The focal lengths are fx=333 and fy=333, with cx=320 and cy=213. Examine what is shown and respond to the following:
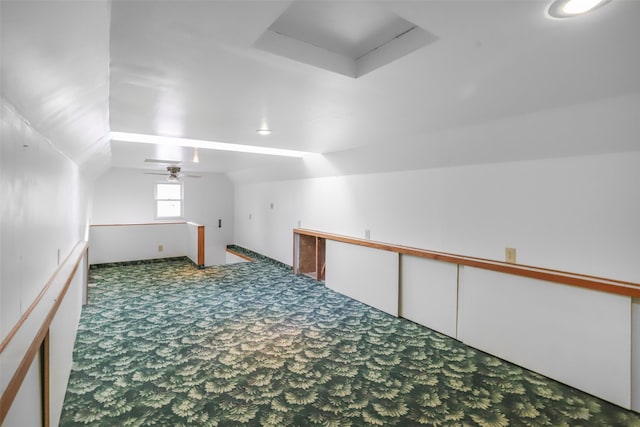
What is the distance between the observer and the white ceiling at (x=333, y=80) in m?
1.20

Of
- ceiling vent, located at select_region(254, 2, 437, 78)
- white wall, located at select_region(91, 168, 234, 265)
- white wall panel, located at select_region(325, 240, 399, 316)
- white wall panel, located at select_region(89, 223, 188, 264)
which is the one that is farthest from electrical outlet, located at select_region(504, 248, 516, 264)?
white wall, located at select_region(91, 168, 234, 265)

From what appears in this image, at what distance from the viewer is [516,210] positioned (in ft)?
9.95

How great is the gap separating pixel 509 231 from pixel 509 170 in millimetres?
565

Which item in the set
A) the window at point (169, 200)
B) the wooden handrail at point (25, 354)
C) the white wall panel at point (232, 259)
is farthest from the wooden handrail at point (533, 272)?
the window at point (169, 200)

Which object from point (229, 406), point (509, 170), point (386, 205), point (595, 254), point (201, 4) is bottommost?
point (229, 406)

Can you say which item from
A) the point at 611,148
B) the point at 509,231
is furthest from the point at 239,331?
the point at 611,148

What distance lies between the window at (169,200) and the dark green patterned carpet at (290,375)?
13.1 feet

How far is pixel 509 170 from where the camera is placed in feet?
10.0

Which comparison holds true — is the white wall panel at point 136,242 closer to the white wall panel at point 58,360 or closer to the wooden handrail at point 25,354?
the white wall panel at point 58,360

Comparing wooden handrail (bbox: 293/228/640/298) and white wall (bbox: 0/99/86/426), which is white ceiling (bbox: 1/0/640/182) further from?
wooden handrail (bbox: 293/228/640/298)

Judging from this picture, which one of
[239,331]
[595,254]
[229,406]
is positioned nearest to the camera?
[229,406]

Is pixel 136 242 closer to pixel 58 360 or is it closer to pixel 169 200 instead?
pixel 169 200

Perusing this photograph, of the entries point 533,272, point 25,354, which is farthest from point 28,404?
point 533,272

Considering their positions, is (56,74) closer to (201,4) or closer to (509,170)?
(201,4)
